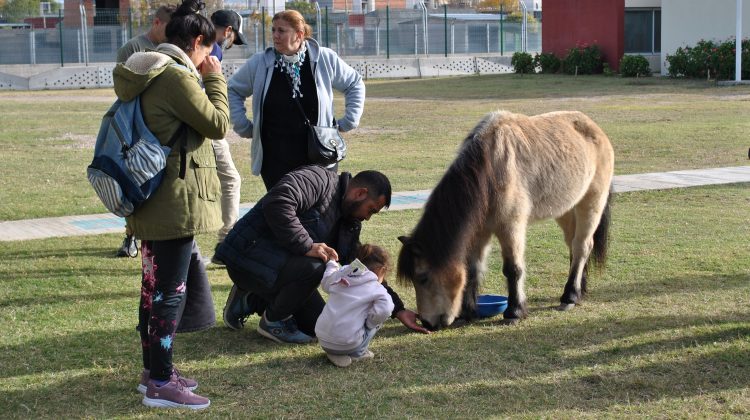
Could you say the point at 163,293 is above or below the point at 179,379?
above

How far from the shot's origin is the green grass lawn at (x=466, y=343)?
4.68 metres

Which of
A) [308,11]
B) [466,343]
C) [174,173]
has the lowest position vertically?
[466,343]

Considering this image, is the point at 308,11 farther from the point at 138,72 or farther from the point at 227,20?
the point at 138,72

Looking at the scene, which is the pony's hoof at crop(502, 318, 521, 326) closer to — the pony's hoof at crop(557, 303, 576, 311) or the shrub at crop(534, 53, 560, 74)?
the pony's hoof at crop(557, 303, 576, 311)

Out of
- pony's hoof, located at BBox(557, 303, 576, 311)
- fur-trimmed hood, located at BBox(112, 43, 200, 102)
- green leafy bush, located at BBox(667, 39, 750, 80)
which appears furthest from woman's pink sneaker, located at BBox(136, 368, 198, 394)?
green leafy bush, located at BBox(667, 39, 750, 80)

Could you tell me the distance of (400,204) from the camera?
34.6 feet

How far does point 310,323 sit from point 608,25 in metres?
32.6

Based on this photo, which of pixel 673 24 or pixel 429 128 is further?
pixel 673 24

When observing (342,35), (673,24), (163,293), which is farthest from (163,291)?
(342,35)

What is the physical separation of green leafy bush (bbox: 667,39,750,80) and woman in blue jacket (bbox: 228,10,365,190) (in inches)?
1044

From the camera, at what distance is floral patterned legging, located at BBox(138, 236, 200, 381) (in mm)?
4477

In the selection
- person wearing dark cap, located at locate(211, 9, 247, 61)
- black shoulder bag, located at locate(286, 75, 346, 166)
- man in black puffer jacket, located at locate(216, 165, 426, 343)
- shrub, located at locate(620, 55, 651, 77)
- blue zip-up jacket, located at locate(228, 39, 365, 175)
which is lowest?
man in black puffer jacket, located at locate(216, 165, 426, 343)

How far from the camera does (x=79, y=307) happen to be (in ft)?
21.6

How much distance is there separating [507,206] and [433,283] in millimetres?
748
